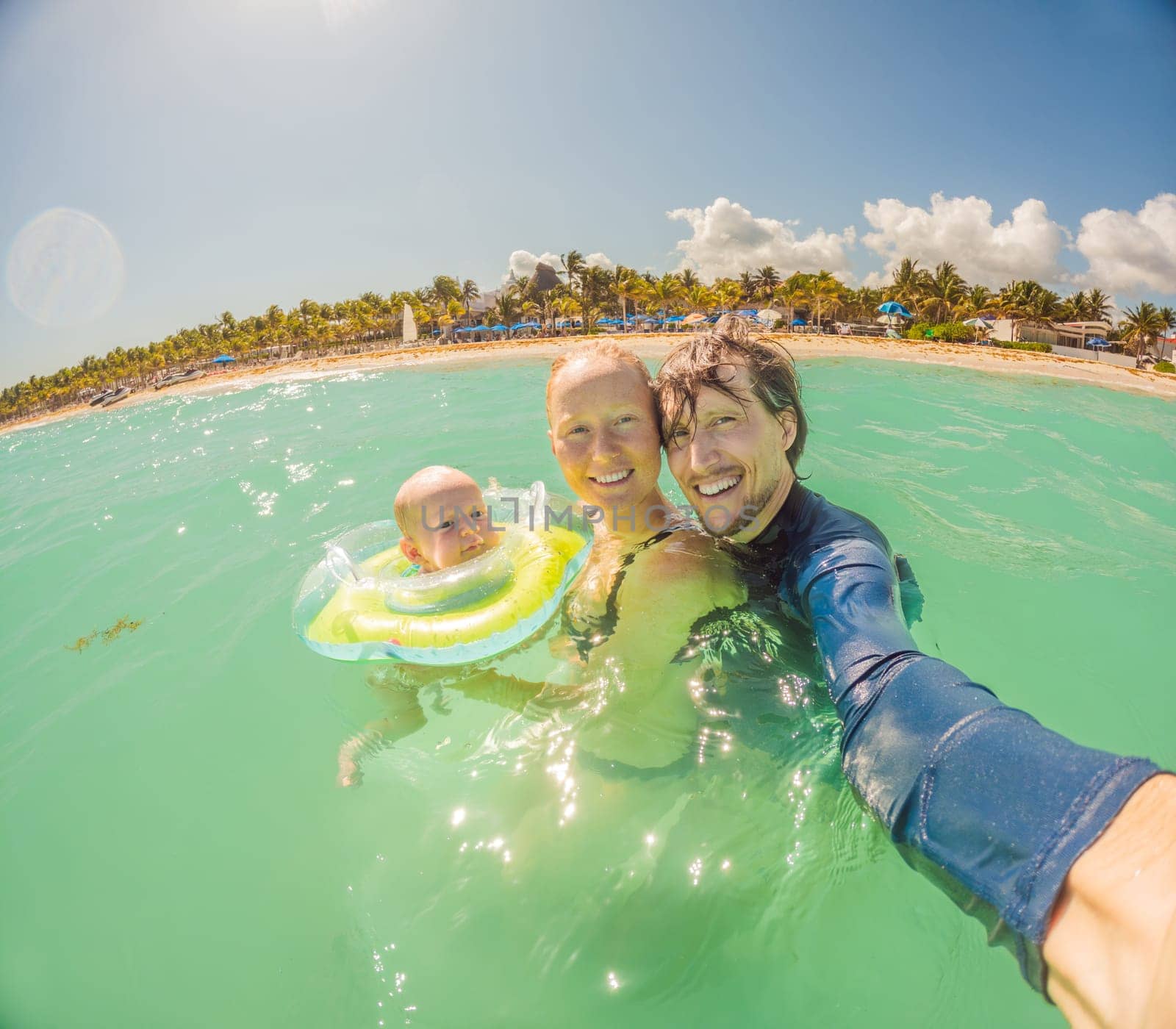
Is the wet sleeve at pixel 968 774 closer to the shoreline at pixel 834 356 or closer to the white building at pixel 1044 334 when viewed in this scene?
the shoreline at pixel 834 356

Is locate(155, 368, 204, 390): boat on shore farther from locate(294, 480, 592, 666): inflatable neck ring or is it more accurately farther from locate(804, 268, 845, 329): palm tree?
locate(804, 268, 845, 329): palm tree

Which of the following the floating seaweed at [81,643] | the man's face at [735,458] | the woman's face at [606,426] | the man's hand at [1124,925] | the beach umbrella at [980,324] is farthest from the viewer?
the beach umbrella at [980,324]

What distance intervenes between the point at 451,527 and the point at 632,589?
1.20 meters

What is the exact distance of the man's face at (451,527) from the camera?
307cm

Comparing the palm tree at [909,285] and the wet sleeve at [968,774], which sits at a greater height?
the palm tree at [909,285]

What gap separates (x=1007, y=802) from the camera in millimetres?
1000

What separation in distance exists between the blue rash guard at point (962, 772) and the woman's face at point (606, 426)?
1119 millimetres

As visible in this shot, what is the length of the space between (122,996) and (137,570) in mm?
4805

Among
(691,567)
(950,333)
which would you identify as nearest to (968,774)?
(691,567)

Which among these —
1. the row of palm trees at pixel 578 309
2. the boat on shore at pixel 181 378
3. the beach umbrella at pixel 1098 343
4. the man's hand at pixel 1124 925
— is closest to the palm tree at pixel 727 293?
the row of palm trees at pixel 578 309

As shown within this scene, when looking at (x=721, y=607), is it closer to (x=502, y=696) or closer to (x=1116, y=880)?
(x=502, y=696)

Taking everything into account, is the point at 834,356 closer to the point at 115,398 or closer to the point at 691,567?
the point at 691,567

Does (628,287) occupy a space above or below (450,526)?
above

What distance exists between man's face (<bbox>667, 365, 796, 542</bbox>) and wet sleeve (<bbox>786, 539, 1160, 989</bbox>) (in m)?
0.72
